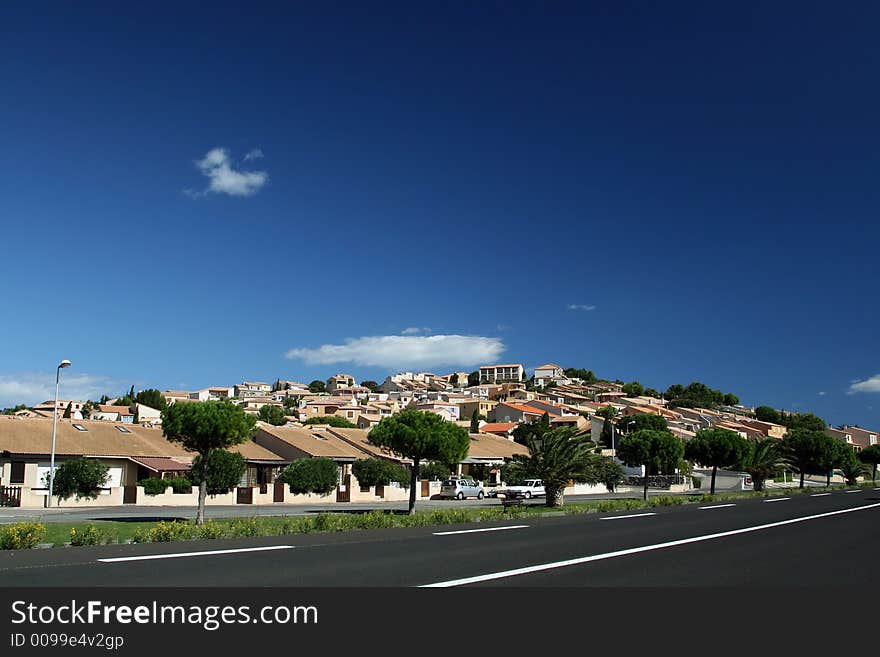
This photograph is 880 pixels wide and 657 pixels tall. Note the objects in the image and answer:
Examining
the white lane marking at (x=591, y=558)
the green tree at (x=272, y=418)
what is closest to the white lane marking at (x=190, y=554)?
the white lane marking at (x=591, y=558)

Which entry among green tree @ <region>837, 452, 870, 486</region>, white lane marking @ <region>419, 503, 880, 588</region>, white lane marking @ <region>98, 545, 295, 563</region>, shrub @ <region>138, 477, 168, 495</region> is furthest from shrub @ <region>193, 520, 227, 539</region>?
green tree @ <region>837, 452, 870, 486</region>

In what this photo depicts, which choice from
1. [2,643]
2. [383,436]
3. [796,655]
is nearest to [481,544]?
[796,655]

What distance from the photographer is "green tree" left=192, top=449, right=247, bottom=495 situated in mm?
42844

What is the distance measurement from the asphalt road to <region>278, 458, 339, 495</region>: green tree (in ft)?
88.8

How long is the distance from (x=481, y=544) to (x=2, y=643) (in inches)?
440

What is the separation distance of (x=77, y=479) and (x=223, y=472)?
7461 millimetres

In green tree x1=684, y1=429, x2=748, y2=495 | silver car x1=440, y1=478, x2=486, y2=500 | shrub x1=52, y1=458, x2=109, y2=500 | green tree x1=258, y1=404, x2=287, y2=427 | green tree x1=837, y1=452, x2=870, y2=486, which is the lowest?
silver car x1=440, y1=478, x2=486, y2=500

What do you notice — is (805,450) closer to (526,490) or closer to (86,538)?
(526,490)

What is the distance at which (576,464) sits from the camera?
3853 cm

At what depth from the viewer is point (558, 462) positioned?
1513 inches

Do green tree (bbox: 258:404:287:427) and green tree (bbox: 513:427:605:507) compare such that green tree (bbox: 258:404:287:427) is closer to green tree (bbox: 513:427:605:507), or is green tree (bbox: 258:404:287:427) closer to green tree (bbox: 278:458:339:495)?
green tree (bbox: 278:458:339:495)

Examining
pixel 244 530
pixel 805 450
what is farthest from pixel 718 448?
pixel 244 530

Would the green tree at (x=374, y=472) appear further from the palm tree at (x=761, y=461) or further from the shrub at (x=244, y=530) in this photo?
the shrub at (x=244, y=530)

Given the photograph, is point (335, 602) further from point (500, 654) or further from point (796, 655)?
point (796, 655)
